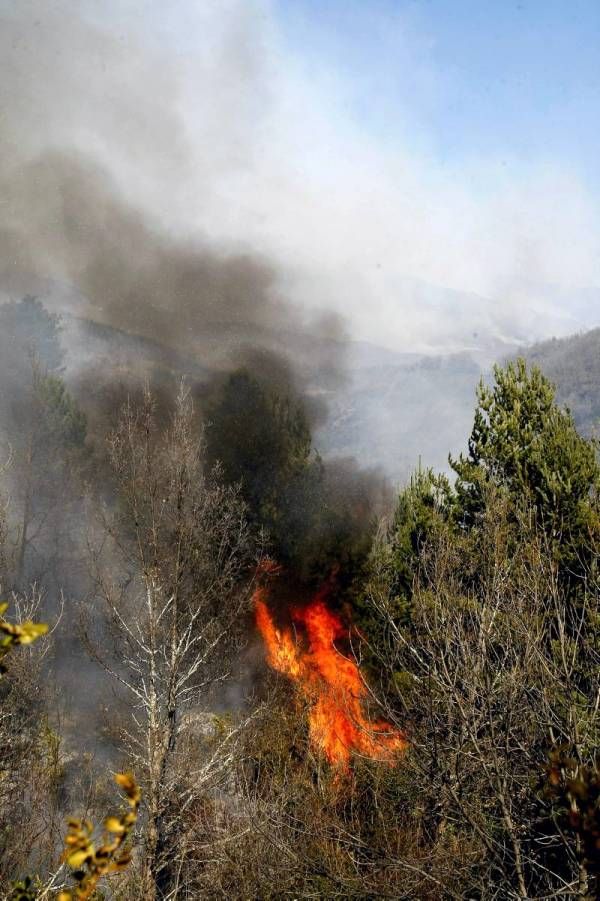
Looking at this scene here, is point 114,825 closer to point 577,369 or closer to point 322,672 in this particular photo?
point 322,672

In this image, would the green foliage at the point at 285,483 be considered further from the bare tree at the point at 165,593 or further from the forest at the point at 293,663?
the bare tree at the point at 165,593

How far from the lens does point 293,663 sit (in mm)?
17531

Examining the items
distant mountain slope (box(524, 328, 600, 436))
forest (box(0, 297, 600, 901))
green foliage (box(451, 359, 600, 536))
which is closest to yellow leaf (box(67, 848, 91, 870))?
forest (box(0, 297, 600, 901))

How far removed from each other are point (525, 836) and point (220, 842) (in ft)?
11.9

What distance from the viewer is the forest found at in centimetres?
617

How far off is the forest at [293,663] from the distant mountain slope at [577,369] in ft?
184

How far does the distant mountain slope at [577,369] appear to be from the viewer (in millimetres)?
78000

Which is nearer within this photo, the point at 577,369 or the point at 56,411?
the point at 56,411

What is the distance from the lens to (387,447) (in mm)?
49969

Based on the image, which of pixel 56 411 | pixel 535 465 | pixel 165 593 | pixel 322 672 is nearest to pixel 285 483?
→ pixel 322 672

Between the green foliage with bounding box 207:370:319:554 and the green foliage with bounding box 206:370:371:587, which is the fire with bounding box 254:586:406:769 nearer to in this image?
the green foliage with bounding box 206:370:371:587

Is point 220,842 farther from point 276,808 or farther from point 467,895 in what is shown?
point 467,895

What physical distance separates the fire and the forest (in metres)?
0.12

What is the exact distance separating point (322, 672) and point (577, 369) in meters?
85.7
